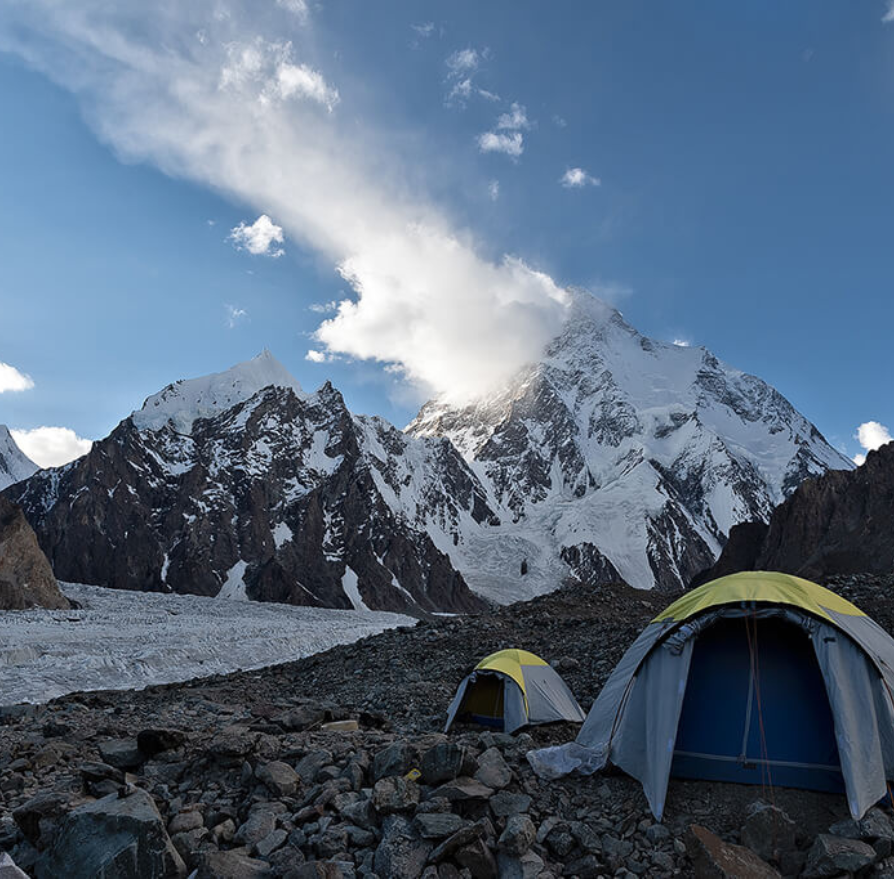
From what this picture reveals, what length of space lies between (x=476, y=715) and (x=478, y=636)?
8.43 metres

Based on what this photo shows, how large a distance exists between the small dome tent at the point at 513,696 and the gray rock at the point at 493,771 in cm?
546

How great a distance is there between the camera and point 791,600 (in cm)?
705

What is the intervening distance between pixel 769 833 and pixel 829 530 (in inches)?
1702

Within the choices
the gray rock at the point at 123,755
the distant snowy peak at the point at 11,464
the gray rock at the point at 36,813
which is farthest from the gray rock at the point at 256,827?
the distant snowy peak at the point at 11,464

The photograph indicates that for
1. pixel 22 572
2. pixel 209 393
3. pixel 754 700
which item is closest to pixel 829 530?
pixel 754 700

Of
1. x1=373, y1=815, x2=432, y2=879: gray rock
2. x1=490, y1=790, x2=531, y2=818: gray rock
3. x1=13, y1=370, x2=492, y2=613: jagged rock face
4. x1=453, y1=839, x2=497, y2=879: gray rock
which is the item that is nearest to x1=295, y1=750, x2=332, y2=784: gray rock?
x1=373, y1=815, x2=432, y2=879: gray rock

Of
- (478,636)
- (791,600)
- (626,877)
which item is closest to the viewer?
(626,877)

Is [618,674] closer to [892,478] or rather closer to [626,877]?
[626,877]

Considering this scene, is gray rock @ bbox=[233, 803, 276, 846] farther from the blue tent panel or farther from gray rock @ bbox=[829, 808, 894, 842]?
gray rock @ bbox=[829, 808, 894, 842]

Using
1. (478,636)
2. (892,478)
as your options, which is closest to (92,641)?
(478,636)

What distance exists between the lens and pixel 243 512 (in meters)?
133

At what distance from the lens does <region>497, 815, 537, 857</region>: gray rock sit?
5.38 metres

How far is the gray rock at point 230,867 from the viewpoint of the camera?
499 centimetres

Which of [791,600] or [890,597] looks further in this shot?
[890,597]
